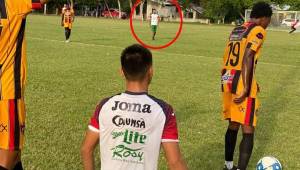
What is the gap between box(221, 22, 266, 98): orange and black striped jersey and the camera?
527cm

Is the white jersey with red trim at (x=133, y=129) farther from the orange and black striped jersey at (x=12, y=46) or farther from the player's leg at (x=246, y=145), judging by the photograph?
the player's leg at (x=246, y=145)

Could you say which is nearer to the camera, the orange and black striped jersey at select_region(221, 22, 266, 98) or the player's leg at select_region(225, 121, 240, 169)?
the orange and black striped jersey at select_region(221, 22, 266, 98)

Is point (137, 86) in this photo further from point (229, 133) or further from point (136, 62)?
point (229, 133)

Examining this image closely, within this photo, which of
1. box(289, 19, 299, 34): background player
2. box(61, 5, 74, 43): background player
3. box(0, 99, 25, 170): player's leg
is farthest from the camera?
box(289, 19, 299, 34): background player

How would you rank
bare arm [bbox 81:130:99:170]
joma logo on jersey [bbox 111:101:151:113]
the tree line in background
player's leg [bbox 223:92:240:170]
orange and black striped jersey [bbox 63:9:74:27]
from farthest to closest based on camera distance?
1. the tree line in background
2. orange and black striped jersey [bbox 63:9:74:27]
3. player's leg [bbox 223:92:240:170]
4. bare arm [bbox 81:130:99:170]
5. joma logo on jersey [bbox 111:101:151:113]

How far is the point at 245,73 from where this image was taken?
5273 millimetres

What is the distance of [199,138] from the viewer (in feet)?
23.4

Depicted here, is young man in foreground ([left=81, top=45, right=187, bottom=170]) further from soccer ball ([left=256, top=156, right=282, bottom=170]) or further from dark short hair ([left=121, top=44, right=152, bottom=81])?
soccer ball ([left=256, top=156, right=282, bottom=170])

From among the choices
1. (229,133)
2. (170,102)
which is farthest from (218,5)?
(229,133)

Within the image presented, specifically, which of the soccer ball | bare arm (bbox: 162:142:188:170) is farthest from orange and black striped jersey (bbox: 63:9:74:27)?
bare arm (bbox: 162:142:188:170)

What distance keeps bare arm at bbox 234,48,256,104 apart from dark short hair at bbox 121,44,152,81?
265cm

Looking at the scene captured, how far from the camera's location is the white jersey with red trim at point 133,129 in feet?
9.23

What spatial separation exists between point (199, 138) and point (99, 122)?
14.4ft

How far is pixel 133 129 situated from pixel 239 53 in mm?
2979
